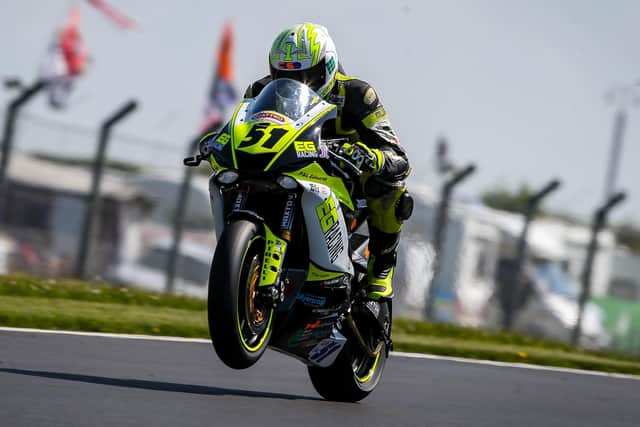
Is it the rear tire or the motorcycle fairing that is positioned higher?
the motorcycle fairing

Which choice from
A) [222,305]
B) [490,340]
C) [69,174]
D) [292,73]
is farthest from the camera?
[69,174]

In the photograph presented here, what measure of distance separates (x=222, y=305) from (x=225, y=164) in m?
0.81

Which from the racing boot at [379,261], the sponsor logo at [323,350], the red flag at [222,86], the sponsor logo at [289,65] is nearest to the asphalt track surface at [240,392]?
the sponsor logo at [323,350]

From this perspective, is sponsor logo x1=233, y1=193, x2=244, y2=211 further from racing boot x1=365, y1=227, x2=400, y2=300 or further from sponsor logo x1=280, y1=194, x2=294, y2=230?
racing boot x1=365, y1=227, x2=400, y2=300

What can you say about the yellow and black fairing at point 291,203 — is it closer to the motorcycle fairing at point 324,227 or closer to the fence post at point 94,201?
the motorcycle fairing at point 324,227

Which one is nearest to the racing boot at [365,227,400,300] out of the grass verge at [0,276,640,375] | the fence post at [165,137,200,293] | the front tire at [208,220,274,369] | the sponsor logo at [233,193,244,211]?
the front tire at [208,220,274,369]

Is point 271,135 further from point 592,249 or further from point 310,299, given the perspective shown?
point 592,249

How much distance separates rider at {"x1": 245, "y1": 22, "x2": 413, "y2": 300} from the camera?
720cm

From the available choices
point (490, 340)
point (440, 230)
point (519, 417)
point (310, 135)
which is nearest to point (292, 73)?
point (310, 135)

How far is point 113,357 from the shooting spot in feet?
27.6

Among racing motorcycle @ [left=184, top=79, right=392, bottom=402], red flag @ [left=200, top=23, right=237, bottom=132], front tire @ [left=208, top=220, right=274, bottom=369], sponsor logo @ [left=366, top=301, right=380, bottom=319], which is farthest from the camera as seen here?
red flag @ [left=200, top=23, right=237, bottom=132]

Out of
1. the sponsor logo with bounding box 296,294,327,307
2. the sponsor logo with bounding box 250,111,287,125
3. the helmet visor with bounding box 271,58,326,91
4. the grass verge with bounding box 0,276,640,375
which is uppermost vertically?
the helmet visor with bounding box 271,58,326,91

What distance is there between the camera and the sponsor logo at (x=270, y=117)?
6.80 meters

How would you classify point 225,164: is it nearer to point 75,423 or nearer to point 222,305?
point 222,305
